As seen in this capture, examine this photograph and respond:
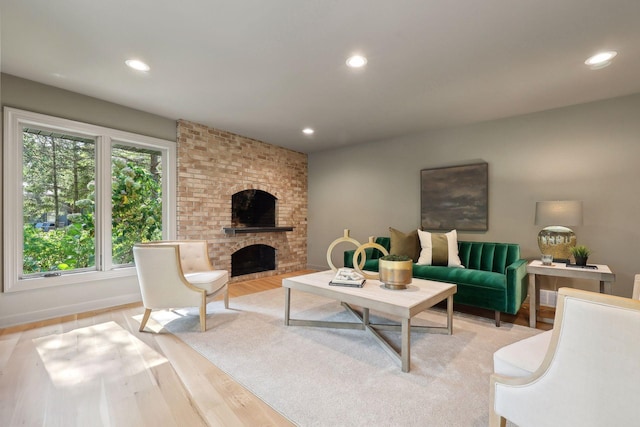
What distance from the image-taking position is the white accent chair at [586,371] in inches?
32.5

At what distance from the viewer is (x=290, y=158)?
18.8 ft

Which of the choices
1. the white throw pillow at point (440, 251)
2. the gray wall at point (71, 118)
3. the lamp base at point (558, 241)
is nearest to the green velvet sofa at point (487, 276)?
the white throw pillow at point (440, 251)

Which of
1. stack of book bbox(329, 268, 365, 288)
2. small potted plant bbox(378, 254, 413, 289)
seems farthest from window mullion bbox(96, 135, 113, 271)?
small potted plant bbox(378, 254, 413, 289)

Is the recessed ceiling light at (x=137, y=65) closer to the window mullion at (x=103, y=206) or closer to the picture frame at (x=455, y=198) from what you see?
the window mullion at (x=103, y=206)

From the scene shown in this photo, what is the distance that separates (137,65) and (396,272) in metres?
2.95

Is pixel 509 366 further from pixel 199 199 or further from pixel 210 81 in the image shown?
pixel 199 199

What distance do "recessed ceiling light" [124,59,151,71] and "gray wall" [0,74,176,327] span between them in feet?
3.98

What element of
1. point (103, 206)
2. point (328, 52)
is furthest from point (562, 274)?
point (103, 206)

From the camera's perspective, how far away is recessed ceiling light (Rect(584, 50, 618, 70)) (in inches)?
90.4

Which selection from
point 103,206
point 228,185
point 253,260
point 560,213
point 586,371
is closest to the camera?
point 586,371

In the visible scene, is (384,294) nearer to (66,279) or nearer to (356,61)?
(356,61)

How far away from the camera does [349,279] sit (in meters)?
2.66

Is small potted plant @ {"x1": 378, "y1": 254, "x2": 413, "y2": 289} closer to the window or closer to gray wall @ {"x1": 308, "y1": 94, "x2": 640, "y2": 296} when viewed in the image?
gray wall @ {"x1": 308, "y1": 94, "x2": 640, "y2": 296}

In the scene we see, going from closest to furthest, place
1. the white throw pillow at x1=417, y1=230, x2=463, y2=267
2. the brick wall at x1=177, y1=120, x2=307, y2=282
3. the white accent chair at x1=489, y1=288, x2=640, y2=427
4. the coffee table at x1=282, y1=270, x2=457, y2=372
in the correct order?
the white accent chair at x1=489, y1=288, x2=640, y2=427
the coffee table at x1=282, y1=270, x2=457, y2=372
the white throw pillow at x1=417, y1=230, x2=463, y2=267
the brick wall at x1=177, y1=120, x2=307, y2=282
